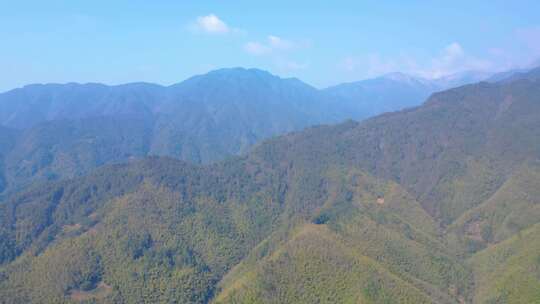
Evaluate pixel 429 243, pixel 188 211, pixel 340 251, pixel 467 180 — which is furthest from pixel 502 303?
pixel 188 211

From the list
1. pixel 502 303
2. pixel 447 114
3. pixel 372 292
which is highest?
pixel 447 114

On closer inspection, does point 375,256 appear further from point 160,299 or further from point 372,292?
point 160,299

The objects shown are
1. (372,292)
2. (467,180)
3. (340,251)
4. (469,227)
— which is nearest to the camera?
(372,292)

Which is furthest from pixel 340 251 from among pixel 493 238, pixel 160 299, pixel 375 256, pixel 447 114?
pixel 447 114

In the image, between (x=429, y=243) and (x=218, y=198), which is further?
(x=218, y=198)

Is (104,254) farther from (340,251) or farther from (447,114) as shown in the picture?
(447,114)

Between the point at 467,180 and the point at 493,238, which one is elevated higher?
the point at 467,180

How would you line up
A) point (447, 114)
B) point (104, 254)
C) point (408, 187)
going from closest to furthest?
1. point (104, 254)
2. point (408, 187)
3. point (447, 114)
